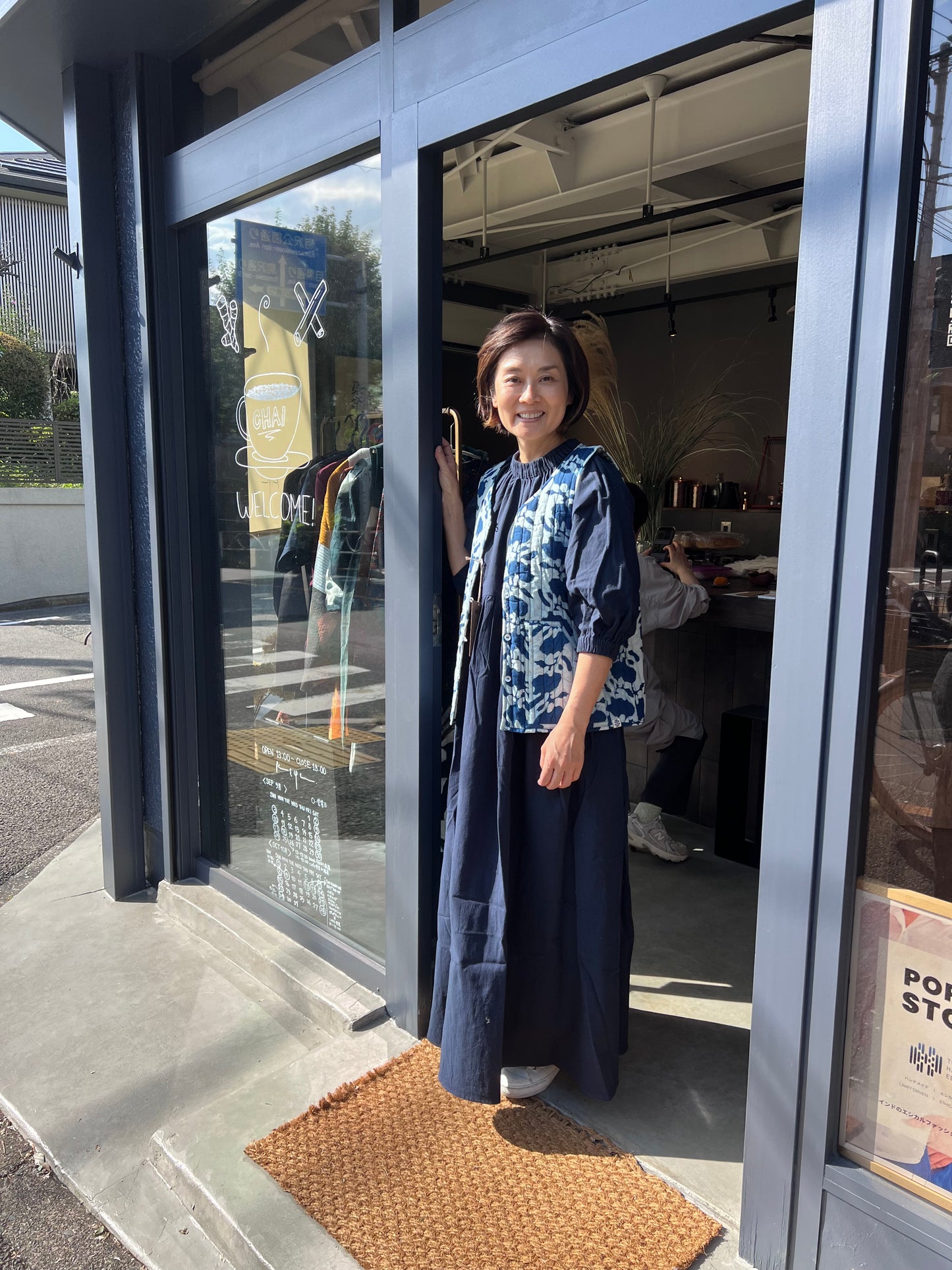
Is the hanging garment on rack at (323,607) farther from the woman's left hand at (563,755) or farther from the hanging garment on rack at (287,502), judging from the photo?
the woman's left hand at (563,755)

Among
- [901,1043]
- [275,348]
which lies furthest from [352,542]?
[901,1043]

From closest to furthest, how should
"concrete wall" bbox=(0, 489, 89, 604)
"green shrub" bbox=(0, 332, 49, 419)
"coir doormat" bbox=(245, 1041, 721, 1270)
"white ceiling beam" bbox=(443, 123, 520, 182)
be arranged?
"coir doormat" bbox=(245, 1041, 721, 1270)
"white ceiling beam" bbox=(443, 123, 520, 182)
"concrete wall" bbox=(0, 489, 89, 604)
"green shrub" bbox=(0, 332, 49, 419)

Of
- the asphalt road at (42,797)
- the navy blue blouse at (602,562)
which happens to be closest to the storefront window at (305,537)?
the navy blue blouse at (602,562)

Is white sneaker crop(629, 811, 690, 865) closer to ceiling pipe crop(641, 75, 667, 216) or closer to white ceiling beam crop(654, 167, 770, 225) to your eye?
ceiling pipe crop(641, 75, 667, 216)

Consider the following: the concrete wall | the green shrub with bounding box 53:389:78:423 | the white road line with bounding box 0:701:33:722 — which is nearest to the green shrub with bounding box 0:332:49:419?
the green shrub with bounding box 53:389:78:423

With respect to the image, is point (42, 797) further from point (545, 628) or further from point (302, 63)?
point (545, 628)

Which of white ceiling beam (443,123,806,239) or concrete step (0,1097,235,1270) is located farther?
white ceiling beam (443,123,806,239)

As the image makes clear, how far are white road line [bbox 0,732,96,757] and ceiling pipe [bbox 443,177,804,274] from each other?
3423mm

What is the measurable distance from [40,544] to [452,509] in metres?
10.8

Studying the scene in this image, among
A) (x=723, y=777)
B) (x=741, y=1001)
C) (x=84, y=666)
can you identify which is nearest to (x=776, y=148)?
(x=723, y=777)

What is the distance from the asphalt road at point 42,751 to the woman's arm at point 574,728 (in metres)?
2.51

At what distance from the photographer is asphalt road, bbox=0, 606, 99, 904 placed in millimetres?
3891

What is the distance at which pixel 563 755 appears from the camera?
177 centimetres

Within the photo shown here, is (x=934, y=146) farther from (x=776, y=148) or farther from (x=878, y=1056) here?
(x=776, y=148)
